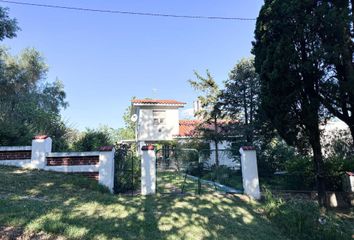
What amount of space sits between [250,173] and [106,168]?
4211mm

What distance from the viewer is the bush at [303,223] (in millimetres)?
5070

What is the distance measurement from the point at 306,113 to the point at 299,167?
276 cm

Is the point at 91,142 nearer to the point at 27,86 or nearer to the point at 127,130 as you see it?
the point at 27,86

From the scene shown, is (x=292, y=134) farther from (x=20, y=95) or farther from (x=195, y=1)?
(x=20, y=95)

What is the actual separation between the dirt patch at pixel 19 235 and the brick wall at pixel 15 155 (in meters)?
5.31

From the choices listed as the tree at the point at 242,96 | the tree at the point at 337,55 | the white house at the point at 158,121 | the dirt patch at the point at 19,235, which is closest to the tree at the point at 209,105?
the tree at the point at 242,96

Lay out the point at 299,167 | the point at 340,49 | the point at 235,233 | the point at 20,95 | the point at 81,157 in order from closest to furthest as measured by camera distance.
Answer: the point at 235,233 → the point at 340,49 → the point at 81,157 → the point at 299,167 → the point at 20,95

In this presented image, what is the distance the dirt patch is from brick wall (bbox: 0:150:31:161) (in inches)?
209

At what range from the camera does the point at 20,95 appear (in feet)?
84.6

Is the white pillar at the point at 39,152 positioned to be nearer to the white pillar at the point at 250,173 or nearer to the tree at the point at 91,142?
the tree at the point at 91,142

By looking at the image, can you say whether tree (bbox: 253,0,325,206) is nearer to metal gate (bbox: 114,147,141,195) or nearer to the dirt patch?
metal gate (bbox: 114,147,141,195)

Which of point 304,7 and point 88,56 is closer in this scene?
point 304,7

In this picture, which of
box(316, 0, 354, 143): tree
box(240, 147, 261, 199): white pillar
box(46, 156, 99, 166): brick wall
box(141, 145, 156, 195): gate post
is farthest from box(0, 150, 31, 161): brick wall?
box(316, 0, 354, 143): tree

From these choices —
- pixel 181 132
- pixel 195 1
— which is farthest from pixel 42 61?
pixel 195 1
